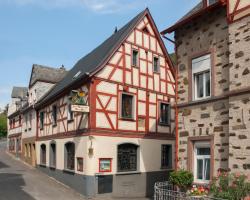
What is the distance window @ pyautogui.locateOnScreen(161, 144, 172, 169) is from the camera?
70.7 ft

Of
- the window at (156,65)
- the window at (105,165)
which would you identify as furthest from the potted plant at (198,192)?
the window at (156,65)

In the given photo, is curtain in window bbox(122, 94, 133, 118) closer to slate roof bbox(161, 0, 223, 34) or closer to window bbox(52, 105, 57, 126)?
window bbox(52, 105, 57, 126)

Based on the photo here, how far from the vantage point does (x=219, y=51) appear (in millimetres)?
12102

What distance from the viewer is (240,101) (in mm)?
10820

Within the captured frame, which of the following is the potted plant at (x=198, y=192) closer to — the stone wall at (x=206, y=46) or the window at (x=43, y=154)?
the stone wall at (x=206, y=46)

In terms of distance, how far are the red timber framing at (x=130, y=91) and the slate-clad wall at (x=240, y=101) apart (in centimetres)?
842

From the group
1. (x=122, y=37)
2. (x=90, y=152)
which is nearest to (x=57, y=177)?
(x=90, y=152)

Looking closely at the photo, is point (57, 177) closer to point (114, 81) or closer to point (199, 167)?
point (114, 81)

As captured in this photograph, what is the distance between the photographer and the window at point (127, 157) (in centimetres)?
1889

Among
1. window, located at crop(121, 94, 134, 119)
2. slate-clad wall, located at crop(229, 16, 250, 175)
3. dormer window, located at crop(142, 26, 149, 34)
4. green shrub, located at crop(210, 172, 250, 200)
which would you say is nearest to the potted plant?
green shrub, located at crop(210, 172, 250, 200)

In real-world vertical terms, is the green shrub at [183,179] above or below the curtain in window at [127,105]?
below

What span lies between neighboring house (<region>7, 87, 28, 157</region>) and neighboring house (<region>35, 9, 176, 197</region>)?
1268 centimetres

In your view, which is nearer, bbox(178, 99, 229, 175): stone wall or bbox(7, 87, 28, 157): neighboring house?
bbox(178, 99, 229, 175): stone wall

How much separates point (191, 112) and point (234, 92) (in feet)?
7.58
